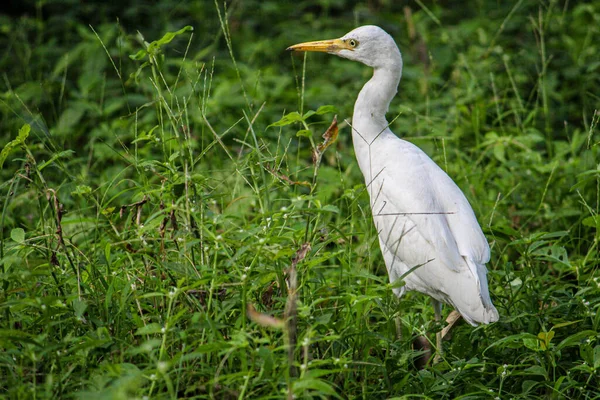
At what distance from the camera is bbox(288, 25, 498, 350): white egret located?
2.96 meters

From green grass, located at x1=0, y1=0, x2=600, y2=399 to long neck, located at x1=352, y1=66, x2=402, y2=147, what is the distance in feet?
1.00

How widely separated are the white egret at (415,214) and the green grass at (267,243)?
0.44 feet

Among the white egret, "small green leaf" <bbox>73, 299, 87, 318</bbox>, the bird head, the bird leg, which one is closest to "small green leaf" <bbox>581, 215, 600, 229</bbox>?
the white egret

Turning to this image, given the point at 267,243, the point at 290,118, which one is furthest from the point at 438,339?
the point at 290,118

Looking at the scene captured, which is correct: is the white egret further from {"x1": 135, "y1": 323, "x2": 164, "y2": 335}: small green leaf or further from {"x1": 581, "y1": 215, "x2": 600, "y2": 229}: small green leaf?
{"x1": 135, "y1": 323, "x2": 164, "y2": 335}: small green leaf

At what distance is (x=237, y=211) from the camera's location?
387 centimetres

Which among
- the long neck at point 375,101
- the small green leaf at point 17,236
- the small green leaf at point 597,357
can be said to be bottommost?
the small green leaf at point 597,357

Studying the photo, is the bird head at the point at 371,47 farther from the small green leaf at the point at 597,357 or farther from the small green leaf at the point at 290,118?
the small green leaf at the point at 597,357

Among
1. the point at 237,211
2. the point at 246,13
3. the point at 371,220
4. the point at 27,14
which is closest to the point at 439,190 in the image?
the point at 371,220

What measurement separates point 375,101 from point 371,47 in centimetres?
25

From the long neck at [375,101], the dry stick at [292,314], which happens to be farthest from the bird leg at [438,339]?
the long neck at [375,101]

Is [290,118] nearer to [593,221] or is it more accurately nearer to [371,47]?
[371,47]

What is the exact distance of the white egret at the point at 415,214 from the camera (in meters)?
2.96

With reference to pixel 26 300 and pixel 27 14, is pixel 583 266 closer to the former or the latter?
pixel 26 300
